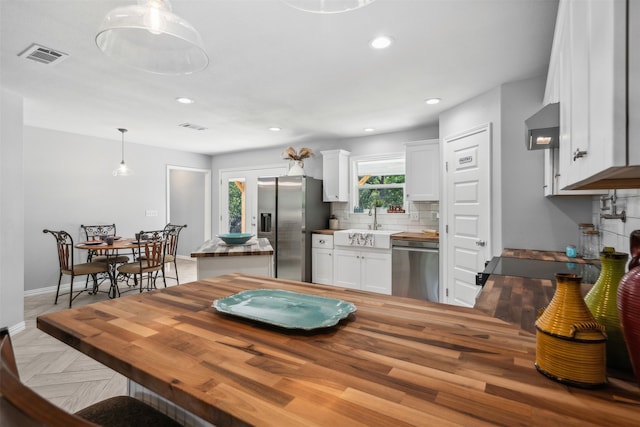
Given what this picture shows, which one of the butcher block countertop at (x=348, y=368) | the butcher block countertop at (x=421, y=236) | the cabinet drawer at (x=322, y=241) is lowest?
the cabinet drawer at (x=322, y=241)

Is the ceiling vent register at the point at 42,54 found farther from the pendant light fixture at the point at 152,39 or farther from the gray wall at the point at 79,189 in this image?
the gray wall at the point at 79,189

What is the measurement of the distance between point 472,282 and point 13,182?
4.75 m

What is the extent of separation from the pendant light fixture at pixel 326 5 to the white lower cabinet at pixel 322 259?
3.93m

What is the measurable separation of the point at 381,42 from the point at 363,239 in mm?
2736

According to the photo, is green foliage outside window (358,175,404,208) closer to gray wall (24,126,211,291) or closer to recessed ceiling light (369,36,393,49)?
recessed ceiling light (369,36,393,49)

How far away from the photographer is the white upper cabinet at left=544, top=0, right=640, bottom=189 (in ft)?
2.15

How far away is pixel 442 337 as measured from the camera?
90 cm

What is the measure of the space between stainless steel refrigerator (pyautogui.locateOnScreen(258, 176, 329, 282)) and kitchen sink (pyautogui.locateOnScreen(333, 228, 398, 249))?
57 cm

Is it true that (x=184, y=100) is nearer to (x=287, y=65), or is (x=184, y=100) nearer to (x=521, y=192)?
(x=287, y=65)

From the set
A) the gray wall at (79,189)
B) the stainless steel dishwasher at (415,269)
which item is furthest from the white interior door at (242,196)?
the stainless steel dishwasher at (415,269)

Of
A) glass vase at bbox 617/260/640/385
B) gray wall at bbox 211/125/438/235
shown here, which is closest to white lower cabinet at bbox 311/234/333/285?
gray wall at bbox 211/125/438/235

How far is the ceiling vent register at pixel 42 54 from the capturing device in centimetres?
237

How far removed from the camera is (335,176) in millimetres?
5230

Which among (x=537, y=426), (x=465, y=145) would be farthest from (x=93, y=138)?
(x=537, y=426)
